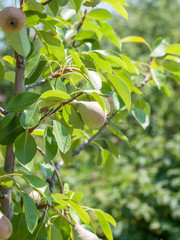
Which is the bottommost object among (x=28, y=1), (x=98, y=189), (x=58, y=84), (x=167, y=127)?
(x=167, y=127)

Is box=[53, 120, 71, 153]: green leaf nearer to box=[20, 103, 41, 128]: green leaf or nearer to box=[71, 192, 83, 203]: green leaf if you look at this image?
box=[20, 103, 41, 128]: green leaf

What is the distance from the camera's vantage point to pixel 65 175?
8.85 feet

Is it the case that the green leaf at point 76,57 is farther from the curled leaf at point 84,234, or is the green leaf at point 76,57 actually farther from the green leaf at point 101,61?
the curled leaf at point 84,234

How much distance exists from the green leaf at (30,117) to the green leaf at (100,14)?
0.39 m

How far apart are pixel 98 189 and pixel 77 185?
0.54 ft

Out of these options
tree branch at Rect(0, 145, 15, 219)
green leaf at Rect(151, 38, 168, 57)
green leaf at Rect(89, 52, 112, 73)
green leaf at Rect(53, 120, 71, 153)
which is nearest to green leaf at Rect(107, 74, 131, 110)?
green leaf at Rect(89, 52, 112, 73)

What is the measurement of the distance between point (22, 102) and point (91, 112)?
11 cm

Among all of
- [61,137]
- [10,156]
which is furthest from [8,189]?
[61,137]

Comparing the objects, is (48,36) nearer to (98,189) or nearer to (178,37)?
(98,189)

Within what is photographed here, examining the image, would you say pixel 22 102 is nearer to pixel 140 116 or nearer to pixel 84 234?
pixel 84 234

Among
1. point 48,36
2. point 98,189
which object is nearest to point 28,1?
point 48,36

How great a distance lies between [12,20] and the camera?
1.72ft

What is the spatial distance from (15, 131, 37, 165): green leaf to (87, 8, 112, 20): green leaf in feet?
1.33

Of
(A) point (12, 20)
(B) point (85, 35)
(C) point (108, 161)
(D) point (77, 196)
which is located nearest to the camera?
(A) point (12, 20)
